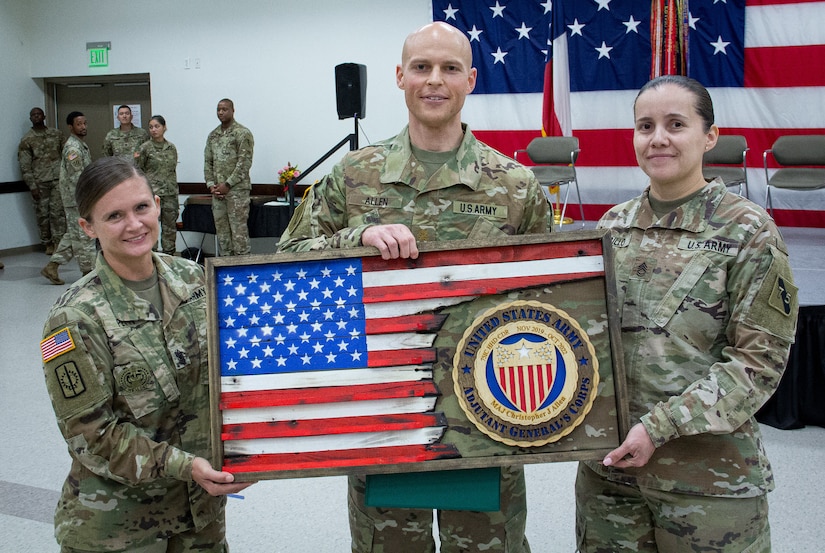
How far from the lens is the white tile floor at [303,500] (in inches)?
99.2

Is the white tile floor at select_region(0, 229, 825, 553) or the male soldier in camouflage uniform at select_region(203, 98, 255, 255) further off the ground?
the male soldier in camouflage uniform at select_region(203, 98, 255, 255)

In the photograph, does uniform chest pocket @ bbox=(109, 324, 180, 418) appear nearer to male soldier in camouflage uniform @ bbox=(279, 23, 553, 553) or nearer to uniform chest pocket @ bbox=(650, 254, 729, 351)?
male soldier in camouflage uniform @ bbox=(279, 23, 553, 553)

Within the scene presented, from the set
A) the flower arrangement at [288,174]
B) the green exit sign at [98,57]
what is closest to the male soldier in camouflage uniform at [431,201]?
the flower arrangement at [288,174]

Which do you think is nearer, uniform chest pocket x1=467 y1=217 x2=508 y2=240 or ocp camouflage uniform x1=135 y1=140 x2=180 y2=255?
uniform chest pocket x1=467 y1=217 x2=508 y2=240

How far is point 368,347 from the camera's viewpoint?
136cm

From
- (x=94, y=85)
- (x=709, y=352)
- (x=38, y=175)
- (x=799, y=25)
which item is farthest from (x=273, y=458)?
(x=94, y=85)

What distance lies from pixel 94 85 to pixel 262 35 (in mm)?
2960

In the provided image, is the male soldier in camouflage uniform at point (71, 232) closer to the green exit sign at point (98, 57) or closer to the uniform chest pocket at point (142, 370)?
the green exit sign at point (98, 57)

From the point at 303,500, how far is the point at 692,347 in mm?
1910

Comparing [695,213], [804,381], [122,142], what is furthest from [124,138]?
[695,213]

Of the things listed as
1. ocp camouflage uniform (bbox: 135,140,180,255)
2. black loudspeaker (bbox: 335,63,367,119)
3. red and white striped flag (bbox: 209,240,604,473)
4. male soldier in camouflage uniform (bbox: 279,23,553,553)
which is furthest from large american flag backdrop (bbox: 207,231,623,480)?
ocp camouflage uniform (bbox: 135,140,180,255)

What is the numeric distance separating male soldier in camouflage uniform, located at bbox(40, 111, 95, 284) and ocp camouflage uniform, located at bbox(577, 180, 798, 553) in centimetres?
683

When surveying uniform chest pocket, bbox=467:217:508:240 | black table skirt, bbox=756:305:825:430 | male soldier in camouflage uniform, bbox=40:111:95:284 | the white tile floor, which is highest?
male soldier in camouflage uniform, bbox=40:111:95:284

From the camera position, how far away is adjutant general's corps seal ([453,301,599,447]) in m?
1.31
